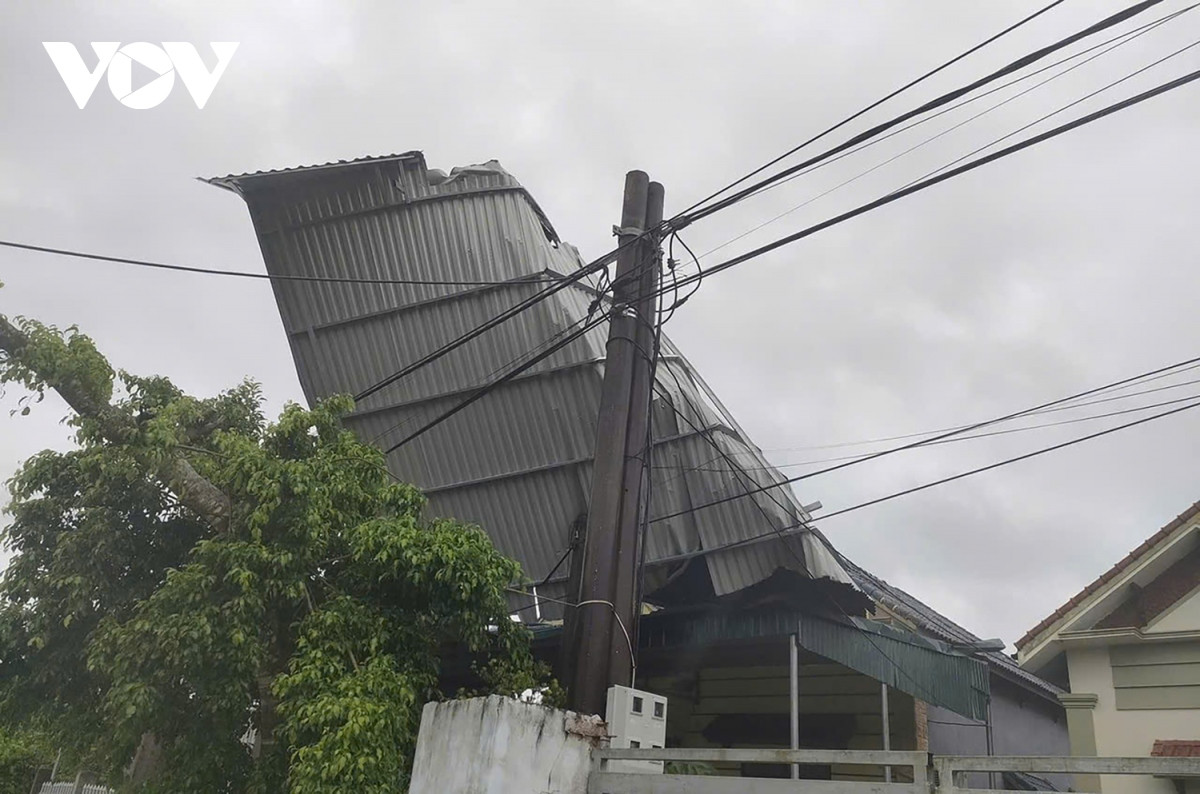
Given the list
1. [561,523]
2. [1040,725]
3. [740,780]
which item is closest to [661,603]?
[561,523]

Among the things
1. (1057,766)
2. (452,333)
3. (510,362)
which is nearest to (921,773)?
(1057,766)

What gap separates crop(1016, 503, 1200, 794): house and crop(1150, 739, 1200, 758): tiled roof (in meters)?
0.01

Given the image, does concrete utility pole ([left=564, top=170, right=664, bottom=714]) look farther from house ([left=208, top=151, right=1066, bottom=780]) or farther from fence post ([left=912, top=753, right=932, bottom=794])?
fence post ([left=912, top=753, right=932, bottom=794])

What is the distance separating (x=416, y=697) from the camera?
27.4ft

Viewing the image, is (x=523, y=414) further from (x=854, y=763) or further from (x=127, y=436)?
(x=854, y=763)

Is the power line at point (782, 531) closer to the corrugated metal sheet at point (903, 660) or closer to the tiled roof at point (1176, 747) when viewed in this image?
the corrugated metal sheet at point (903, 660)

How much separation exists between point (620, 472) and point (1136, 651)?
611 centimetres

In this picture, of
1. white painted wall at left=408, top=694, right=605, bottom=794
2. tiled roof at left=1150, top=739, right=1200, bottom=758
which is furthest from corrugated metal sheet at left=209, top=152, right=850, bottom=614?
tiled roof at left=1150, top=739, right=1200, bottom=758

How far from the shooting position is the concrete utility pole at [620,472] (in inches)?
309

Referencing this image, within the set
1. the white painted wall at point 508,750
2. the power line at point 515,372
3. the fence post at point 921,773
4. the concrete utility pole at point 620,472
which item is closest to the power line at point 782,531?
the power line at point 515,372

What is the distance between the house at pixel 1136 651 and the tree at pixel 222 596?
5.98 meters

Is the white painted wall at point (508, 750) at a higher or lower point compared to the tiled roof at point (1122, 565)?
lower

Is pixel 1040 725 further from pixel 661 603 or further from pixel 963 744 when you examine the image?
pixel 661 603

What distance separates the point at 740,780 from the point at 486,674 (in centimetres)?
373
